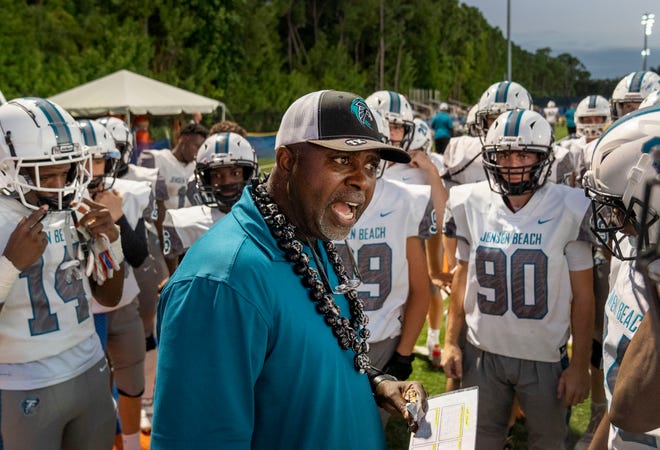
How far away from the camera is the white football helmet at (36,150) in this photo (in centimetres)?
254

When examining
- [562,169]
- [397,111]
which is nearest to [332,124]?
[397,111]

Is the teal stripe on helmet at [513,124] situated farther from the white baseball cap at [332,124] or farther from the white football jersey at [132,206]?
the white football jersey at [132,206]

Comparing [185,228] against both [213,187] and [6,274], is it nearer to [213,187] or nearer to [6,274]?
[213,187]

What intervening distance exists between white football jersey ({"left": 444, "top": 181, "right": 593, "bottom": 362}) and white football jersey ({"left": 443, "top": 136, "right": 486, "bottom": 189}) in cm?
207

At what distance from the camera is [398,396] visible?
1777 millimetres

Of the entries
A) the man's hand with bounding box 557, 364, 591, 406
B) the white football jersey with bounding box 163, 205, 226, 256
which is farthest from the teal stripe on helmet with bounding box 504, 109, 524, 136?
the white football jersey with bounding box 163, 205, 226, 256

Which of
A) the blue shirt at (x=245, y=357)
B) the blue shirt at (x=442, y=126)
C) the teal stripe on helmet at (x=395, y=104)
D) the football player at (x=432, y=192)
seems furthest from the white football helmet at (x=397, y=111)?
the blue shirt at (x=442, y=126)

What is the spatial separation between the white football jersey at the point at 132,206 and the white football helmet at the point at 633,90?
11.3 ft

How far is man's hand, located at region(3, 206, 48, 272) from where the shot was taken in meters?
2.40

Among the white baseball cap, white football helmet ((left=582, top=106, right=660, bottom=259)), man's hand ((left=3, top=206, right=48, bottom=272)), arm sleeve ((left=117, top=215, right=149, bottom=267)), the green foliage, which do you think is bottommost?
arm sleeve ((left=117, top=215, right=149, bottom=267))

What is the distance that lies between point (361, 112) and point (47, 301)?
167 centimetres

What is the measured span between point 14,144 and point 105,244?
58 cm

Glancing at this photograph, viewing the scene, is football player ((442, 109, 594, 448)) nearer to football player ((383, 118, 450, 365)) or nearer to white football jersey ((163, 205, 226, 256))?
football player ((383, 118, 450, 365))

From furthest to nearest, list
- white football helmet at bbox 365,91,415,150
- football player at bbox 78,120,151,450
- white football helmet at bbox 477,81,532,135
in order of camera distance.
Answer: white football helmet at bbox 477,81,532,135 < white football helmet at bbox 365,91,415,150 < football player at bbox 78,120,151,450
